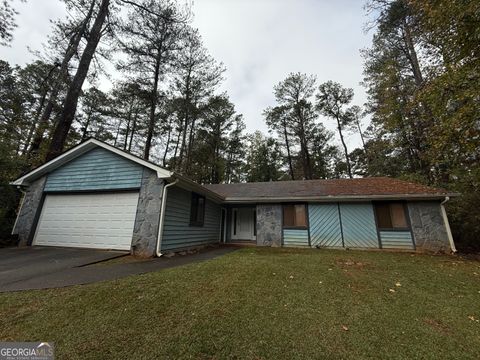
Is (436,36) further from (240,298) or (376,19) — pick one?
(240,298)

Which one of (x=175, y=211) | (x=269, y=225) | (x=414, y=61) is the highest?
(x=414, y=61)

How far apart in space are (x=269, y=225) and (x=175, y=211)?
4851 millimetres

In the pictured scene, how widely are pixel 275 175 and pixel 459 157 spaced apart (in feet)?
57.5

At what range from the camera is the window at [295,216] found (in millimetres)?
10031

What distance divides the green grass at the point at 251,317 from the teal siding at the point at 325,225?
197 inches

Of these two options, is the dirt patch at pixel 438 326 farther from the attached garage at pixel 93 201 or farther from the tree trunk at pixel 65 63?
the tree trunk at pixel 65 63

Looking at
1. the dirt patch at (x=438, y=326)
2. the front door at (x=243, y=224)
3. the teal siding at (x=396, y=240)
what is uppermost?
the front door at (x=243, y=224)

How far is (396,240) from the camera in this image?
884 centimetres

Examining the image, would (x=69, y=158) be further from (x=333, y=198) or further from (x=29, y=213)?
(x=333, y=198)

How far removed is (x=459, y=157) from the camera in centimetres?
852

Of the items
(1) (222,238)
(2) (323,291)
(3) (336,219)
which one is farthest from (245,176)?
(2) (323,291)

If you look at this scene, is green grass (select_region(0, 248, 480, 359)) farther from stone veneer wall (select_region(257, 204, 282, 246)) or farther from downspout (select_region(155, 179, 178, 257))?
stone veneer wall (select_region(257, 204, 282, 246))

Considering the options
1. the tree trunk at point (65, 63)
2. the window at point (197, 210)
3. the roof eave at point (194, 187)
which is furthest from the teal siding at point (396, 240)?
the tree trunk at point (65, 63)

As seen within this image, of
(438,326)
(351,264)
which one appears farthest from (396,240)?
(438,326)
